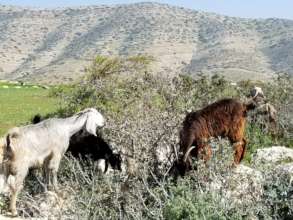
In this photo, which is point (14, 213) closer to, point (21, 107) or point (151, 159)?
point (151, 159)

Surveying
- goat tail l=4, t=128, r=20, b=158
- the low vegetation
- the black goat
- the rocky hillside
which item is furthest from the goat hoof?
the rocky hillside

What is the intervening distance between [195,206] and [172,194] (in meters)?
0.45

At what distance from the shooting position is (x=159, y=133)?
32.1 ft

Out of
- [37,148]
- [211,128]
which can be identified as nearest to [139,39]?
[37,148]

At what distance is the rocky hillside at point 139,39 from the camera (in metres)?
81.0

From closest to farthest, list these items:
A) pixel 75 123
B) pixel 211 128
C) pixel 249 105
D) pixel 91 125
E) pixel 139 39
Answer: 1. pixel 211 128
2. pixel 249 105
3. pixel 75 123
4. pixel 91 125
5. pixel 139 39

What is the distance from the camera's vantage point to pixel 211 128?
9047 mm

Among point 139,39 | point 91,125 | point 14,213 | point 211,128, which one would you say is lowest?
point 139,39

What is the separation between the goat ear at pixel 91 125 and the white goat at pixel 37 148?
25mm

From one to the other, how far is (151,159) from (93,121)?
4.67ft

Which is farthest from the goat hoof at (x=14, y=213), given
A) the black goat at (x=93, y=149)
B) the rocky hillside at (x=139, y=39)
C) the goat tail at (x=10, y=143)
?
the rocky hillside at (x=139, y=39)

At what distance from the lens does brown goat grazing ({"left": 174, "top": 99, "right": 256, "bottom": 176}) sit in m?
8.70

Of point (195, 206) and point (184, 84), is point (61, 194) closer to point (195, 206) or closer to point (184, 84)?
point (195, 206)

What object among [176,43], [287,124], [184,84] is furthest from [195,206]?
[176,43]
